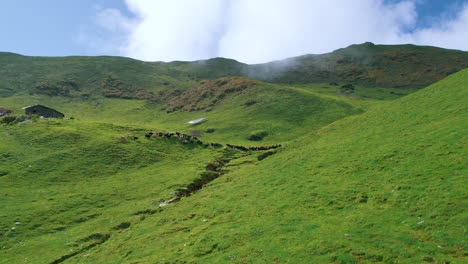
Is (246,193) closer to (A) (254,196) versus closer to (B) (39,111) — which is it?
(A) (254,196)

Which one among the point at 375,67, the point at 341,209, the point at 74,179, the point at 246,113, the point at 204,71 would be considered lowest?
the point at 341,209

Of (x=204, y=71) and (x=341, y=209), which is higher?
(x=204, y=71)

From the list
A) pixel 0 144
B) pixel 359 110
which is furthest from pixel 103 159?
pixel 359 110

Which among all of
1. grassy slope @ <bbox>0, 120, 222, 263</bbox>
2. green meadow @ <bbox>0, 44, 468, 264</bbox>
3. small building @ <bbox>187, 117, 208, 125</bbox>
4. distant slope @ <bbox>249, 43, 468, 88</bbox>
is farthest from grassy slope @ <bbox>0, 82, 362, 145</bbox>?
distant slope @ <bbox>249, 43, 468, 88</bbox>

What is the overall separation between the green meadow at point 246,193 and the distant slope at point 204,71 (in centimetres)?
9057

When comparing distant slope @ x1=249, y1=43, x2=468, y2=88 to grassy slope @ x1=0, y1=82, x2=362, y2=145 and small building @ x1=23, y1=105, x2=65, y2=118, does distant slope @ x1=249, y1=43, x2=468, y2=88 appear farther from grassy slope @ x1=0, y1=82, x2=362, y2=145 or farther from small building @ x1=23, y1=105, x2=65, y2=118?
small building @ x1=23, y1=105, x2=65, y2=118

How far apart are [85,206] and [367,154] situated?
28600mm

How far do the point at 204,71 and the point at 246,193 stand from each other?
6685 inches

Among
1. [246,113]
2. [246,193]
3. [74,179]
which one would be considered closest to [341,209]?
[246,193]

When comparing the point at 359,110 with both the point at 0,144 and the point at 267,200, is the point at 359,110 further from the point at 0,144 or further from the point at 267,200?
the point at 0,144

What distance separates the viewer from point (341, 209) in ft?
67.5

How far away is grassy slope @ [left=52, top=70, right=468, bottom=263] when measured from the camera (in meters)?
15.3

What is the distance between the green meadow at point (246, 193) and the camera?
16.5 metres

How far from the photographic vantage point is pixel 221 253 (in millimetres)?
17547
